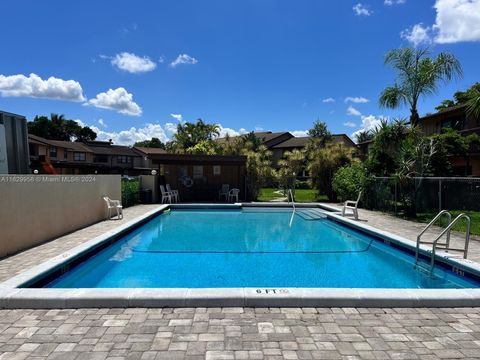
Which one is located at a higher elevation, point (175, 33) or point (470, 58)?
point (175, 33)

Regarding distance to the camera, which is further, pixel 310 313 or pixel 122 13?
pixel 122 13

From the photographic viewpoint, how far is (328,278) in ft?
21.1

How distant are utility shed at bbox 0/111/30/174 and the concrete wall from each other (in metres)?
1.13

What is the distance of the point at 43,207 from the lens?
7930 mm

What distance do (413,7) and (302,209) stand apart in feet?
31.9

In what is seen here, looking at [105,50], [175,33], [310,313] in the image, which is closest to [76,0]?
[105,50]

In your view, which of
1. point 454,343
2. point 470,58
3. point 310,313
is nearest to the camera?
point 454,343

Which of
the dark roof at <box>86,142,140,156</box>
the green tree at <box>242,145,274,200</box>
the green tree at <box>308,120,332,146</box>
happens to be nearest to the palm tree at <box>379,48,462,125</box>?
the green tree at <box>242,145,274,200</box>

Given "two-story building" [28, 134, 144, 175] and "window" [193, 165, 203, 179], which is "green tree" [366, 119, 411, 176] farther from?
"two-story building" [28, 134, 144, 175]

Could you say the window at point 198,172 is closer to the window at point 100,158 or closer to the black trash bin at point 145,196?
the black trash bin at point 145,196

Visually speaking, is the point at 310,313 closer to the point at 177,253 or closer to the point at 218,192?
the point at 177,253

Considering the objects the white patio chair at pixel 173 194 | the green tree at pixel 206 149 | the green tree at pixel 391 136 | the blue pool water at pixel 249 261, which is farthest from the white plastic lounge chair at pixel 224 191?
the green tree at pixel 391 136

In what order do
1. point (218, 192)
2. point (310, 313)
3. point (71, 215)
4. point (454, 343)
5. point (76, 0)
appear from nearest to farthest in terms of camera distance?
point (454, 343) < point (310, 313) < point (71, 215) < point (76, 0) < point (218, 192)

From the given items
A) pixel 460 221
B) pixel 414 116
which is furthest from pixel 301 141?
pixel 460 221
